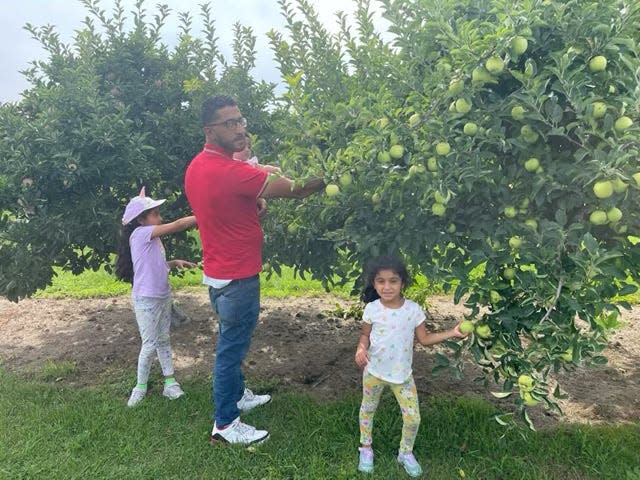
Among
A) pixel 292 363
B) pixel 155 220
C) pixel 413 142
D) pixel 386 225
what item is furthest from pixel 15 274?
pixel 413 142

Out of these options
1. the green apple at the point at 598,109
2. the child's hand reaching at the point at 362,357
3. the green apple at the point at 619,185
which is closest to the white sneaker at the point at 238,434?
the child's hand reaching at the point at 362,357

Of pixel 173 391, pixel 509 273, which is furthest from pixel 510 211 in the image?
pixel 173 391

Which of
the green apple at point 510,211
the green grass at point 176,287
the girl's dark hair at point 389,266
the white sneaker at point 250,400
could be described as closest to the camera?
the green apple at point 510,211

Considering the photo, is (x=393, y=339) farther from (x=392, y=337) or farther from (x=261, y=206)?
(x=261, y=206)

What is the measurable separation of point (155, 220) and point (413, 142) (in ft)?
7.30

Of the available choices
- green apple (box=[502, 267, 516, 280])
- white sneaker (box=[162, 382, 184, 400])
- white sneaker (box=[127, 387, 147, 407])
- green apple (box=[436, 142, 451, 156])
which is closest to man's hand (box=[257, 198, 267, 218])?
green apple (box=[436, 142, 451, 156])

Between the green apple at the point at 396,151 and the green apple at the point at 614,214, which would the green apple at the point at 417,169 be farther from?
the green apple at the point at 614,214

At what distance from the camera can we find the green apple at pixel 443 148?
227cm

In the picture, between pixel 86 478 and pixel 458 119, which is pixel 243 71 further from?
pixel 86 478

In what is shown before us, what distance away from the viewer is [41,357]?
4992mm

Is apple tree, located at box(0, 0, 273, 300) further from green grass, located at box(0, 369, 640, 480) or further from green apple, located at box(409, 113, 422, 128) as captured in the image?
green apple, located at box(409, 113, 422, 128)

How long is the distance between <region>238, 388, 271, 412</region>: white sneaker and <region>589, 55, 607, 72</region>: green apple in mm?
2966

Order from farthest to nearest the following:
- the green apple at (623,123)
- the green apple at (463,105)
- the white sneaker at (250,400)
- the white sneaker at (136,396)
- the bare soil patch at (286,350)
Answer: the bare soil patch at (286,350), the white sneaker at (136,396), the white sneaker at (250,400), the green apple at (463,105), the green apple at (623,123)

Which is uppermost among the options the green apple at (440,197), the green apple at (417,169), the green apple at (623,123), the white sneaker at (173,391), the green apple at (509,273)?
the green apple at (623,123)
